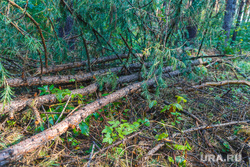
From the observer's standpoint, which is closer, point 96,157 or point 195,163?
point 96,157

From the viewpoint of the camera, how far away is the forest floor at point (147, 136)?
5.37ft

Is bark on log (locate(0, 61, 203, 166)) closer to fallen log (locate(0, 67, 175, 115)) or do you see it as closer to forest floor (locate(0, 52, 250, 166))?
forest floor (locate(0, 52, 250, 166))

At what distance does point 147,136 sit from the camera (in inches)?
80.6

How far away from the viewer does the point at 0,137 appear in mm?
1692

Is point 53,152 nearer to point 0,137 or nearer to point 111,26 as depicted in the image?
point 0,137

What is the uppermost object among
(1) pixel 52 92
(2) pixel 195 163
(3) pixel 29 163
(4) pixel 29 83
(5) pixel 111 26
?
(5) pixel 111 26

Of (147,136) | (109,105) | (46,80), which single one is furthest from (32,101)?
(147,136)

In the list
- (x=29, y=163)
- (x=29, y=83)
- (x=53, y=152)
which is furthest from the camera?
(x=29, y=83)

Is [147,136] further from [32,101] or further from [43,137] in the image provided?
[32,101]

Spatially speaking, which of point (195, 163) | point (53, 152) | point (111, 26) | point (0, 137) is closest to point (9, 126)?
point (0, 137)

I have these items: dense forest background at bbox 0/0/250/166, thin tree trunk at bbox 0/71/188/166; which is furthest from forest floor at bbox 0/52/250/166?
thin tree trunk at bbox 0/71/188/166

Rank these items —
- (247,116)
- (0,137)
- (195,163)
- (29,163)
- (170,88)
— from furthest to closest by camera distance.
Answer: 1. (170,88)
2. (247,116)
3. (195,163)
4. (0,137)
5. (29,163)

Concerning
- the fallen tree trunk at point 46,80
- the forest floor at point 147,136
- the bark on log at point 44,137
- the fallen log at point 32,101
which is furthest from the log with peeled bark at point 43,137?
the fallen tree trunk at point 46,80

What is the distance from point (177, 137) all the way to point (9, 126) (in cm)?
216
